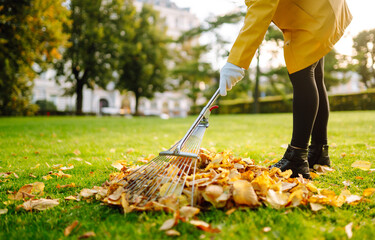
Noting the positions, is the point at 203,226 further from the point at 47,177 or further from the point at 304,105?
the point at 47,177

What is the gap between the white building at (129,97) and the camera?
36.1m

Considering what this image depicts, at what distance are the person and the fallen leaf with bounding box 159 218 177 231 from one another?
3.20ft

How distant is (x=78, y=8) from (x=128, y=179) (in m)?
24.0

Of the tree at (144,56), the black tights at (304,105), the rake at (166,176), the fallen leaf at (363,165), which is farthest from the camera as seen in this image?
the tree at (144,56)

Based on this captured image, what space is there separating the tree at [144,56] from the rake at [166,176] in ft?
74.8

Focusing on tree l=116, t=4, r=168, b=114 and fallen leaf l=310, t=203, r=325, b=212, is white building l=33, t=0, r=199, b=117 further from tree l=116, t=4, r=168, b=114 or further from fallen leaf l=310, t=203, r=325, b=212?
fallen leaf l=310, t=203, r=325, b=212

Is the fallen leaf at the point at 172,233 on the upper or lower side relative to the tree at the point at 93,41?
lower

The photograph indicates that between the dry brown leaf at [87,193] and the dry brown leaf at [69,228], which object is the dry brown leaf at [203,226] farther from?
the dry brown leaf at [87,193]

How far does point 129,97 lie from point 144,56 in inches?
665

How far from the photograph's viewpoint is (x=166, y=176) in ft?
5.50

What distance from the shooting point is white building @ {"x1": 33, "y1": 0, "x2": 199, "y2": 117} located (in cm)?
3609

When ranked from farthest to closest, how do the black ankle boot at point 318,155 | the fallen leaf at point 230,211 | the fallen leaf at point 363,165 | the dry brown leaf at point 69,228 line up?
the black ankle boot at point 318,155 < the fallen leaf at point 363,165 < the fallen leaf at point 230,211 < the dry brown leaf at point 69,228

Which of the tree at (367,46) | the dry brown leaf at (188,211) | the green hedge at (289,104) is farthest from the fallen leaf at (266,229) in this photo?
the tree at (367,46)

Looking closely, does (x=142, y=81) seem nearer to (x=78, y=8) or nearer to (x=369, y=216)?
(x=78, y=8)
